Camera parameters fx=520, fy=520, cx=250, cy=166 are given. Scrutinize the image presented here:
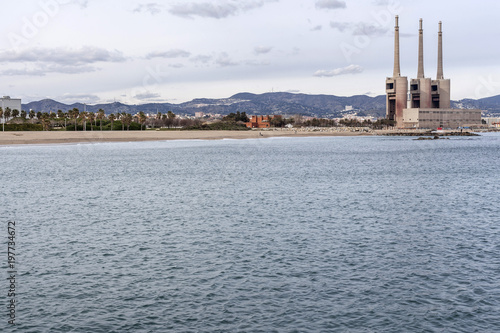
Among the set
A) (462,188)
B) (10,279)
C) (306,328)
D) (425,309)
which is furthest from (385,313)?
(462,188)

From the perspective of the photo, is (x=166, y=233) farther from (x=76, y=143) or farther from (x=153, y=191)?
(x=76, y=143)

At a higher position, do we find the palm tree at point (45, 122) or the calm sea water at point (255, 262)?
the palm tree at point (45, 122)

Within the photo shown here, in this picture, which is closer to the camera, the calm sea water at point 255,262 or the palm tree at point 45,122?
the calm sea water at point 255,262

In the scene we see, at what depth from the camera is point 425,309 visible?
1455cm

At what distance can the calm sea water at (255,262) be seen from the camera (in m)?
14.0

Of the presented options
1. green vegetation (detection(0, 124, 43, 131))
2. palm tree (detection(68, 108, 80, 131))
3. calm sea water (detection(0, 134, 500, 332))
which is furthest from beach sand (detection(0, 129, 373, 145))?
calm sea water (detection(0, 134, 500, 332))

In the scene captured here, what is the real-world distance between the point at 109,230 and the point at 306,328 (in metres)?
14.8

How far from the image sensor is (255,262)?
19375 mm

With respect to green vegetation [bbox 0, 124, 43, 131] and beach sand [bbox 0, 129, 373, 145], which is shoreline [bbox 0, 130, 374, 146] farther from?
green vegetation [bbox 0, 124, 43, 131]

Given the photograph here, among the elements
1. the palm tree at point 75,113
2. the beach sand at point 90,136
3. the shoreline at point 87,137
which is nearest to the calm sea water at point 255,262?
the shoreline at point 87,137

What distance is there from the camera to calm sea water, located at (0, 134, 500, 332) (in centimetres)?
1404

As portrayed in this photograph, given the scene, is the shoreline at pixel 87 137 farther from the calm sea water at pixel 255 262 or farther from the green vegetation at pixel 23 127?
the calm sea water at pixel 255 262

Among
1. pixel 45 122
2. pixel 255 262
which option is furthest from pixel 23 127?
pixel 255 262

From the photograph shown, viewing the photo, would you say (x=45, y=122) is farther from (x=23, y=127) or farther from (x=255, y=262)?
(x=255, y=262)
